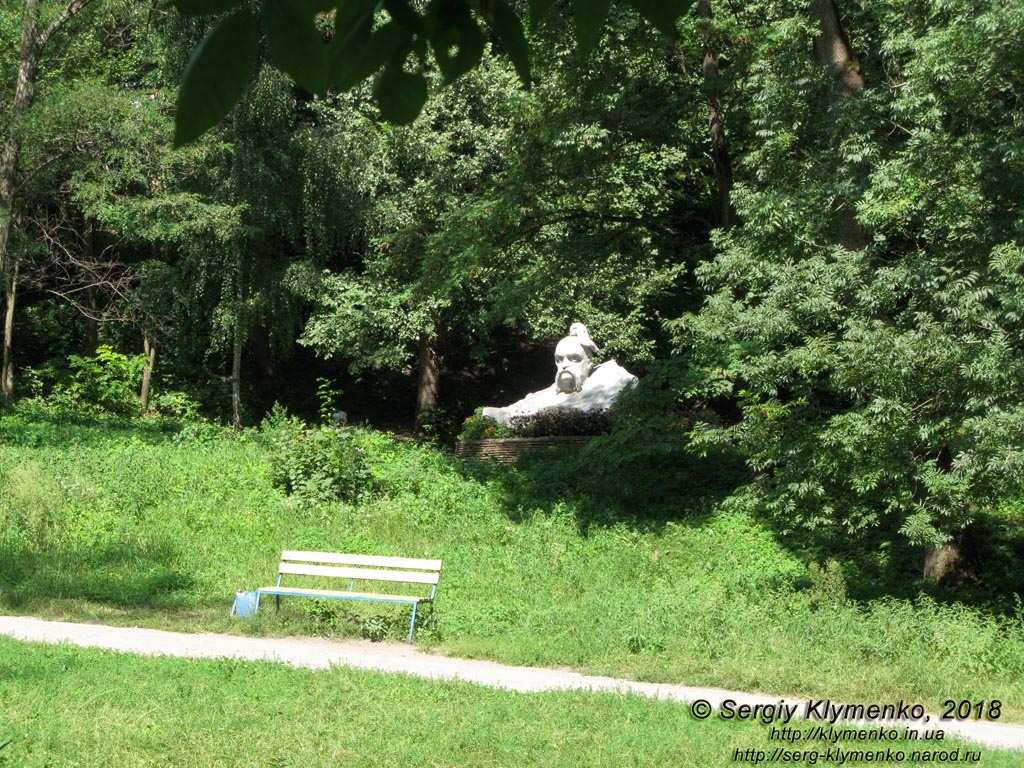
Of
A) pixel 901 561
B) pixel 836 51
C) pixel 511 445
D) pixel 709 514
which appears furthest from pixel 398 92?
pixel 511 445

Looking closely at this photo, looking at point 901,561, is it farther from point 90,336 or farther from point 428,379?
point 90,336

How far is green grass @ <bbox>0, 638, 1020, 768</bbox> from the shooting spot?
614 cm

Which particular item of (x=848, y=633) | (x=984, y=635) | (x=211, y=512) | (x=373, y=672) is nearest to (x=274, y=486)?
(x=211, y=512)

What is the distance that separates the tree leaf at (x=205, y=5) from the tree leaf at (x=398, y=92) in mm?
486

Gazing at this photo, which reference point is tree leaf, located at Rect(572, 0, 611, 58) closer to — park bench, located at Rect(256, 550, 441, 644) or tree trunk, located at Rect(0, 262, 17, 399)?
park bench, located at Rect(256, 550, 441, 644)

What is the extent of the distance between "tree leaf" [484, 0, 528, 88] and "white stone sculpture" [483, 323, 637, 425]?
58.1 feet

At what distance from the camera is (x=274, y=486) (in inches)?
631

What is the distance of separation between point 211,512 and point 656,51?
9377mm

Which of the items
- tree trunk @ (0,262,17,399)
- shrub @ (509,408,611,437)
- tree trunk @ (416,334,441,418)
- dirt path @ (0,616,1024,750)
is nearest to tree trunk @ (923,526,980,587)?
dirt path @ (0,616,1024,750)

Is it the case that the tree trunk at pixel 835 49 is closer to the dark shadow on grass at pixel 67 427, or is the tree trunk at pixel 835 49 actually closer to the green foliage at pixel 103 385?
the dark shadow on grass at pixel 67 427

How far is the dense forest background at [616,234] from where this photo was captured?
10164mm

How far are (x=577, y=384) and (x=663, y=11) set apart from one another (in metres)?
18.8

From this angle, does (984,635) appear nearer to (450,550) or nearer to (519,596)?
(519,596)

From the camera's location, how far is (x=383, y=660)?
925cm
